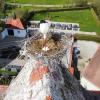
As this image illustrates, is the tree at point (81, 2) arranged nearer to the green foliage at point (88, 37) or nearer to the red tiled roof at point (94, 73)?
the green foliage at point (88, 37)

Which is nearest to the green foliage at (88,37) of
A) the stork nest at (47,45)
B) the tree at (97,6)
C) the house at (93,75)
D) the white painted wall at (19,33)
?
the white painted wall at (19,33)

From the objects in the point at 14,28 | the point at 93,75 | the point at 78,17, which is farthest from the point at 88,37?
the point at 93,75

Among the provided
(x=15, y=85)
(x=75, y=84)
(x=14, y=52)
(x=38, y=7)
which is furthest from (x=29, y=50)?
(x=38, y=7)

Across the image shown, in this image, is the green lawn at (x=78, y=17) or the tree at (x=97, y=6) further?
the tree at (x=97, y=6)

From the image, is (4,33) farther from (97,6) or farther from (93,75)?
(93,75)

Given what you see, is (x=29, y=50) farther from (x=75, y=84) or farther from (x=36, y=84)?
(x=75, y=84)

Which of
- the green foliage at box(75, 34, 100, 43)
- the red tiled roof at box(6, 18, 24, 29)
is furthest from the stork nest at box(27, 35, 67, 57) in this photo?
the red tiled roof at box(6, 18, 24, 29)

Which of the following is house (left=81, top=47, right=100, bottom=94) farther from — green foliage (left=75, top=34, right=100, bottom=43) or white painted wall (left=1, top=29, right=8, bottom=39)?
white painted wall (left=1, top=29, right=8, bottom=39)
